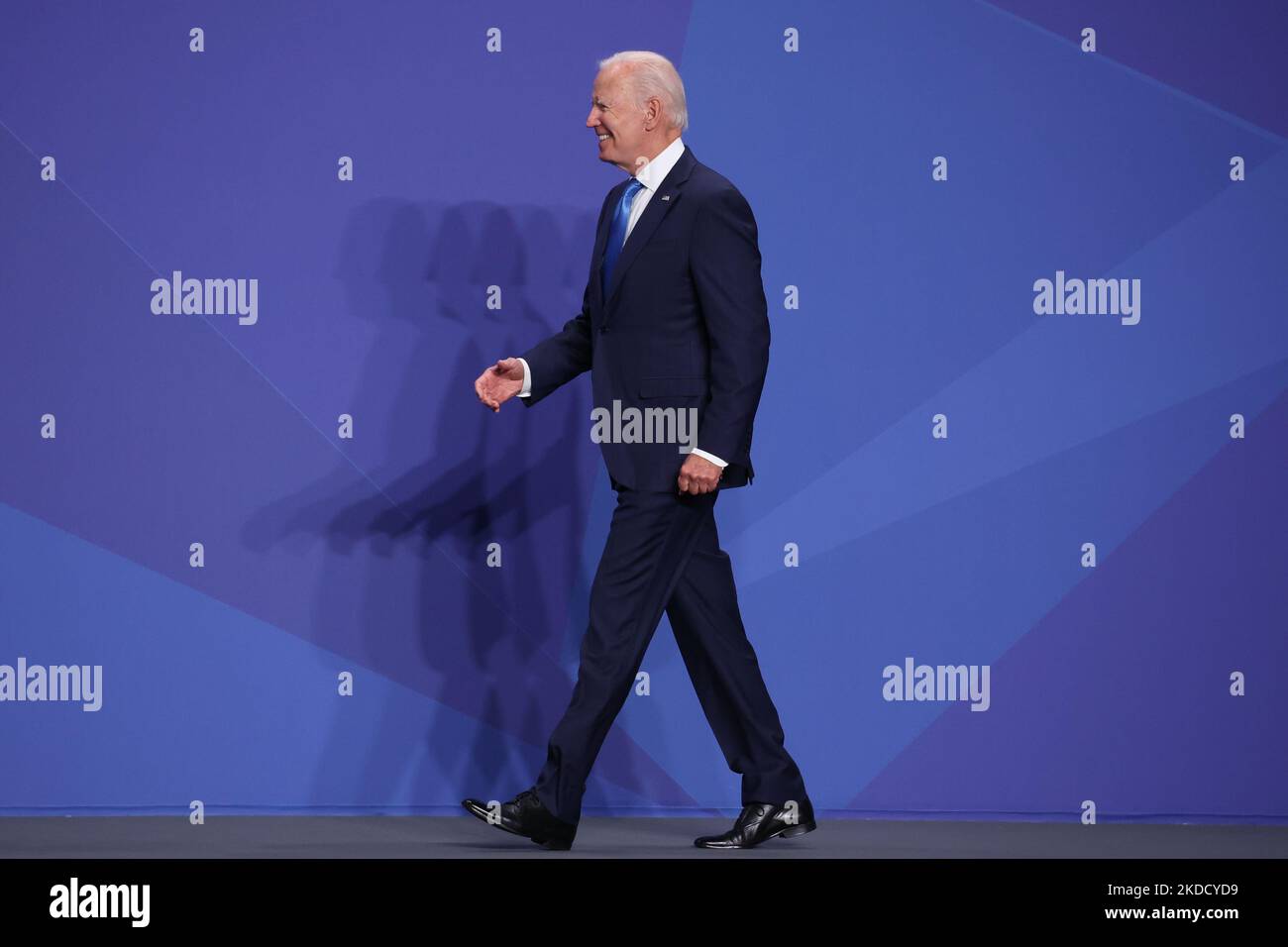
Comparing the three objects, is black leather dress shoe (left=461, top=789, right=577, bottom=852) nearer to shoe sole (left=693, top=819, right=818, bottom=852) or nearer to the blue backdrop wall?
shoe sole (left=693, top=819, right=818, bottom=852)

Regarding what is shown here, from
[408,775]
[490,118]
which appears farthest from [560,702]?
[490,118]

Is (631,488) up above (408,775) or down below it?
above

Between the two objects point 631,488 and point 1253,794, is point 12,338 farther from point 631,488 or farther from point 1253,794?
point 1253,794

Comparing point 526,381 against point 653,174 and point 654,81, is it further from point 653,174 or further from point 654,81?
point 654,81

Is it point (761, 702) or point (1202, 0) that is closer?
point (761, 702)

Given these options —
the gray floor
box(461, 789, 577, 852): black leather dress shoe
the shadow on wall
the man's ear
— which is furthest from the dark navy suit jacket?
the gray floor

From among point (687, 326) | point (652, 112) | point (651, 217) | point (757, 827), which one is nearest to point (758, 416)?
point (687, 326)

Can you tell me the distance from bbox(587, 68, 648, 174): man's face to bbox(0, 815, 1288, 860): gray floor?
161 cm

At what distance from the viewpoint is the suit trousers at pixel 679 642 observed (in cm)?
367

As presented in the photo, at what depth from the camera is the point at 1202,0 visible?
14.8 ft

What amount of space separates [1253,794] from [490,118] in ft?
8.95

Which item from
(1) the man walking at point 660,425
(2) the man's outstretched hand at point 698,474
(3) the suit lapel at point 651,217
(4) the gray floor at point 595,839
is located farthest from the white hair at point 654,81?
(4) the gray floor at point 595,839

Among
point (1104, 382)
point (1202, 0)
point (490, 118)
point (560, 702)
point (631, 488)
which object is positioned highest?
point (1202, 0)

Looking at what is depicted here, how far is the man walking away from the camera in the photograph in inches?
145
